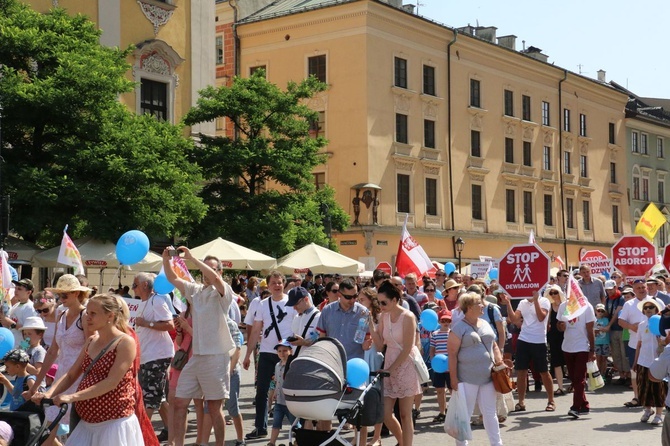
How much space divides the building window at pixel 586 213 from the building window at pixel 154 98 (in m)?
32.4

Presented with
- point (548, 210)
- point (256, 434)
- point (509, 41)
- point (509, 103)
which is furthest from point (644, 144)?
point (256, 434)

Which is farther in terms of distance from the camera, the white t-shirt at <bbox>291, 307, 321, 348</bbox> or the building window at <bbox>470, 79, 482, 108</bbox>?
the building window at <bbox>470, 79, 482, 108</bbox>

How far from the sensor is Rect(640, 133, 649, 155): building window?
2621 inches

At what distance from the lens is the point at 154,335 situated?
11.5 m

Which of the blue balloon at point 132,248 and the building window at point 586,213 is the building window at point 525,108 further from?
the blue balloon at point 132,248

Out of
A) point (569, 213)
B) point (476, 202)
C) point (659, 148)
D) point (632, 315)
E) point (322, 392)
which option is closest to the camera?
point (322, 392)

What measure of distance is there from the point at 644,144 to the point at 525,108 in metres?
15.8

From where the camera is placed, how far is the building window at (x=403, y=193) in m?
45.9

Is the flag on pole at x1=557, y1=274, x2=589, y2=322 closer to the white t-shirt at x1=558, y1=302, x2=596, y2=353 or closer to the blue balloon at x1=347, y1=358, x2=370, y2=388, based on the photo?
the white t-shirt at x1=558, y1=302, x2=596, y2=353

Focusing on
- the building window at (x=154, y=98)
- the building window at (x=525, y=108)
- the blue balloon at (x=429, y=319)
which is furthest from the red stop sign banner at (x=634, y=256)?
the building window at (x=525, y=108)

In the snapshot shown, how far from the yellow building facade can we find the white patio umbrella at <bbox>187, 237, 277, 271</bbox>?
20247 mm

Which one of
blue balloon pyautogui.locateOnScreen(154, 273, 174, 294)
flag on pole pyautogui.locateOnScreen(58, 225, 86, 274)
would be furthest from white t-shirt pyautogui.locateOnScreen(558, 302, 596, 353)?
flag on pole pyautogui.locateOnScreen(58, 225, 86, 274)

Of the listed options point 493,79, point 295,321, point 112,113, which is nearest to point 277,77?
point 493,79

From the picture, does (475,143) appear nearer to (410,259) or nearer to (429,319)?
(410,259)
